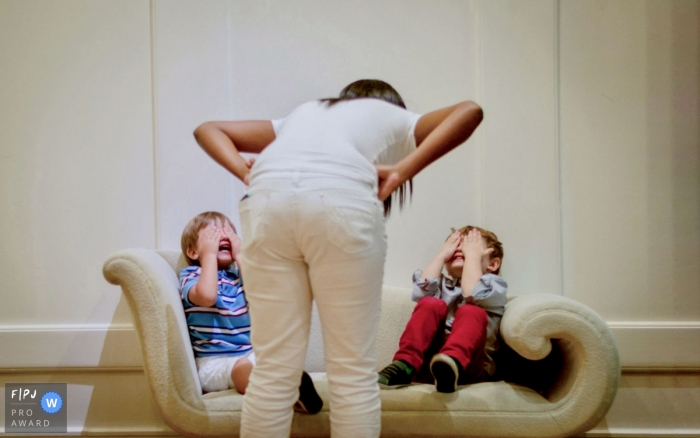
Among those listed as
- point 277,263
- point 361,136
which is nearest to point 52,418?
point 277,263

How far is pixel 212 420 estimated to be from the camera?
1.51m

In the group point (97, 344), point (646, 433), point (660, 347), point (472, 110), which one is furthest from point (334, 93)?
point (646, 433)

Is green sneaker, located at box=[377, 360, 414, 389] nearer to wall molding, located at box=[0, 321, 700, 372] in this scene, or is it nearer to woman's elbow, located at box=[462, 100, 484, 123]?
woman's elbow, located at box=[462, 100, 484, 123]

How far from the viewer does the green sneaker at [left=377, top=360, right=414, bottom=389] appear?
157 cm

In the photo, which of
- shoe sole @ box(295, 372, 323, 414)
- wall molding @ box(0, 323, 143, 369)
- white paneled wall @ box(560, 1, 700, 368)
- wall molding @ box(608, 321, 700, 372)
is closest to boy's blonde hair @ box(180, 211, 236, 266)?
wall molding @ box(0, 323, 143, 369)

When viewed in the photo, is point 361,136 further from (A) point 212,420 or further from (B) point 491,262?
(B) point 491,262

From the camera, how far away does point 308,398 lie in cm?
146

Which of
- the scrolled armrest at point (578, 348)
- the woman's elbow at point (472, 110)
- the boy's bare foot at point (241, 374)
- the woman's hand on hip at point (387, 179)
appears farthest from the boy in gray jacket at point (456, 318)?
the woman's elbow at point (472, 110)

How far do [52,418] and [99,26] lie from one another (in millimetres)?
1463

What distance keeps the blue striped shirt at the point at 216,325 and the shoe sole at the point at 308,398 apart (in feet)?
1.31

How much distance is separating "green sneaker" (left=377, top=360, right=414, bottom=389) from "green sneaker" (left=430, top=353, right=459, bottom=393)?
0.41 ft

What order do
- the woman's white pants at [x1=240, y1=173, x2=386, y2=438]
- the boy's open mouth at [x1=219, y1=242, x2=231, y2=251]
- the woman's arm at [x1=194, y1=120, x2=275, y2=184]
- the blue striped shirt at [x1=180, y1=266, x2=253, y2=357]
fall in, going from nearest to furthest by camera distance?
the woman's white pants at [x1=240, y1=173, x2=386, y2=438], the woman's arm at [x1=194, y1=120, x2=275, y2=184], the blue striped shirt at [x1=180, y1=266, x2=253, y2=357], the boy's open mouth at [x1=219, y1=242, x2=231, y2=251]

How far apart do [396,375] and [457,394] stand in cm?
17

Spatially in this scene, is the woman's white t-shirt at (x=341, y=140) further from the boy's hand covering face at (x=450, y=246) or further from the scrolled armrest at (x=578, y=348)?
the boy's hand covering face at (x=450, y=246)
